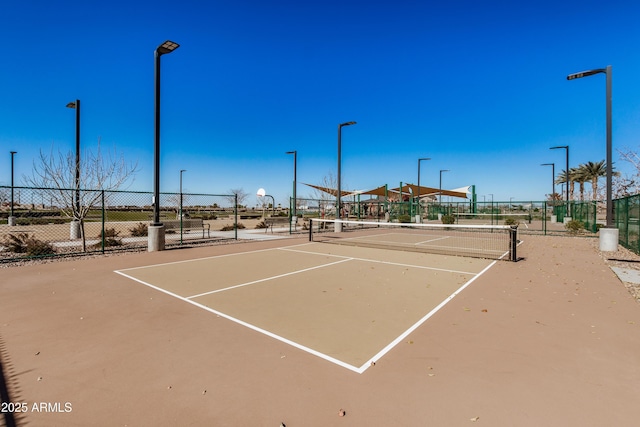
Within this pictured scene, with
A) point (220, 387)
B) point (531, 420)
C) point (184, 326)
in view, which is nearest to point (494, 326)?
point (531, 420)

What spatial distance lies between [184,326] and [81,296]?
122 inches

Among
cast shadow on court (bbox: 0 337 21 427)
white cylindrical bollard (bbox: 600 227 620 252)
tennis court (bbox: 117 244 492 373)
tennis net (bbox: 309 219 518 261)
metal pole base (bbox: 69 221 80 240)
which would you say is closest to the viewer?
cast shadow on court (bbox: 0 337 21 427)

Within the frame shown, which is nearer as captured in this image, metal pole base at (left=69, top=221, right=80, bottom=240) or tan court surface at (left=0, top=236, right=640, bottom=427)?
tan court surface at (left=0, top=236, right=640, bottom=427)

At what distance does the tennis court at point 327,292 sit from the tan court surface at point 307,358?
63 mm

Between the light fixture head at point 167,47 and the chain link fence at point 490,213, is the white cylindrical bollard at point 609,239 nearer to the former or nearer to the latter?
the chain link fence at point 490,213

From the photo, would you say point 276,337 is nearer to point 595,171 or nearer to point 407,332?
point 407,332

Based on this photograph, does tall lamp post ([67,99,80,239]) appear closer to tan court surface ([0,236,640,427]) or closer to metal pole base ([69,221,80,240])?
metal pole base ([69,221,80,240])

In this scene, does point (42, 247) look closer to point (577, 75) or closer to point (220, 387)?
point (220, 387)

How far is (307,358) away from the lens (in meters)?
3.78

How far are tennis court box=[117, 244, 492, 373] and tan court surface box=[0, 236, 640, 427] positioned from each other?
6 centimetres

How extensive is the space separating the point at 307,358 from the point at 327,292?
9.75 ft

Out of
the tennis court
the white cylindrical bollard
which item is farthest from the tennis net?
the white cylindrical bollard

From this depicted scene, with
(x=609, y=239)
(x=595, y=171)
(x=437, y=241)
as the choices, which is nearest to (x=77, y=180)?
(x=437, y=241)

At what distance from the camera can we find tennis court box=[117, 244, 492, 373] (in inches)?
174
